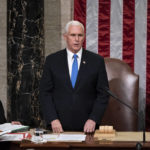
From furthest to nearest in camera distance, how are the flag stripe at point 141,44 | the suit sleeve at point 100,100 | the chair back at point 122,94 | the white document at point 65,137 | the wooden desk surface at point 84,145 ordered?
the flag stripe at point 141,44
the chair back at point 122,94
the suit sleeve at point 100,100
the white document at point 65,137
the wooden desk surface at point 84,145

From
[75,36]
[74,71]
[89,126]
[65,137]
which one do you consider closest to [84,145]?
[65,137]

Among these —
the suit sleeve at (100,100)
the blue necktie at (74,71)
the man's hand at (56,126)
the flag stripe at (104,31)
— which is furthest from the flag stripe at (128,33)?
the man's hand at (56,126)

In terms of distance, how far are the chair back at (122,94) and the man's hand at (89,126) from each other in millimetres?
1475

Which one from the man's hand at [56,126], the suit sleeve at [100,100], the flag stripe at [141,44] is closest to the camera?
the man's hand at [56,126]

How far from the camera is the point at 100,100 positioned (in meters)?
3.56

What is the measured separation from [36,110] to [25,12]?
4.97ft

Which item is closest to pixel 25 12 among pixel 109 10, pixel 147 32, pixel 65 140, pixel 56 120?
pixel 109 10

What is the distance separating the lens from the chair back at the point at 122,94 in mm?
4840

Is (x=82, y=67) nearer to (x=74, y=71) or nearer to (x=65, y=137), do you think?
(x=74, y=71)

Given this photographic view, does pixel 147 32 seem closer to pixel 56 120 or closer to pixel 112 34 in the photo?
pixel 112 34

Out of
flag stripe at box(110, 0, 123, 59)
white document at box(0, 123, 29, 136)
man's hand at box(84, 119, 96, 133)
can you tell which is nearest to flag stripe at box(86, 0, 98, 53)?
flag stripe at box(110, 0, 123, 59)

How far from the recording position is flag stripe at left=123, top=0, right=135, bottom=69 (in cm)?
537

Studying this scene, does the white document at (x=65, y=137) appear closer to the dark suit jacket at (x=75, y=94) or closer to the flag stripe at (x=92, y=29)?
the dark suit jacket at (x=75, y=94)

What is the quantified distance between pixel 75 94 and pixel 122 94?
1.43 meters
